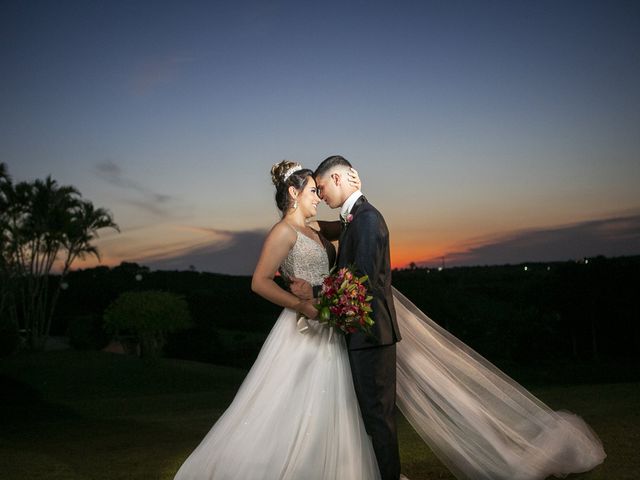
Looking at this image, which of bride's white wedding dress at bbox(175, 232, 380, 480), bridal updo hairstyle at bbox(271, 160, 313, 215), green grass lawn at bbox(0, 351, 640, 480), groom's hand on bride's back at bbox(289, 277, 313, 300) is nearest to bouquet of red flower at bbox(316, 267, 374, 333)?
groom's hand on bride's back at bbox(289, 277, 313, 300)

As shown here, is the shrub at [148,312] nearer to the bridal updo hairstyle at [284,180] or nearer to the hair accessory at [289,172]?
the bridal updo hairstyle at [284,180]

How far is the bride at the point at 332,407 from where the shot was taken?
16.2 feet

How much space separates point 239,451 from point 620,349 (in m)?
38.6

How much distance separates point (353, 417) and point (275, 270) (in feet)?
4.40

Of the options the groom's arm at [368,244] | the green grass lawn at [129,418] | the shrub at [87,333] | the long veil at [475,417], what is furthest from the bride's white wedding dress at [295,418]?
the shrub at [87,333]

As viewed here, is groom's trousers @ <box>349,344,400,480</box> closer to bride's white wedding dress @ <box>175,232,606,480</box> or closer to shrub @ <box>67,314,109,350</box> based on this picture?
bride's white wedding dress @ <box>175,232,606,480</box>

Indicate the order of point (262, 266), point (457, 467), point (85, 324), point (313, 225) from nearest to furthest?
1. point (262, 266)
2. point (457, 467)
3. point (313, 225)
4. point (85, 324)

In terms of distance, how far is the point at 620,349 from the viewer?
126 ft

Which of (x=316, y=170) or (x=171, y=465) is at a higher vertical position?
(x=316, y=170)

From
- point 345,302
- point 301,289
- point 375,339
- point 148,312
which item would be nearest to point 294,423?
point 375,339

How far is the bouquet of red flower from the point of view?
14.9 ft

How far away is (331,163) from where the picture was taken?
5.18m

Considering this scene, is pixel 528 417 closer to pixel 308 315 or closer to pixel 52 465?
pixel 308 315

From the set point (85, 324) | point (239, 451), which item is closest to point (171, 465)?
point (239, 451)
